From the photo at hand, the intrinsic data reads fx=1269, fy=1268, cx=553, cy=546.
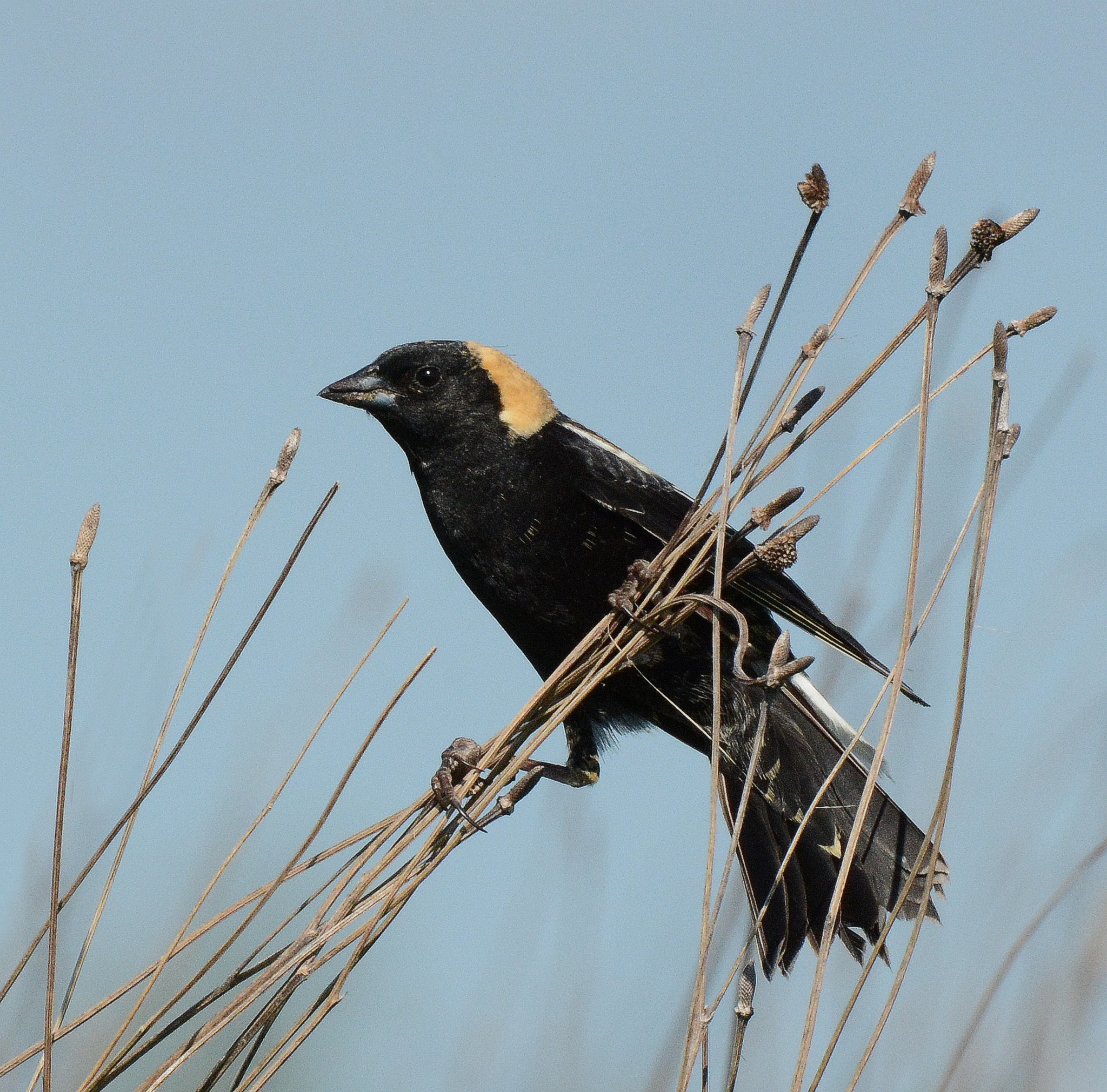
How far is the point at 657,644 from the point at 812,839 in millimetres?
639

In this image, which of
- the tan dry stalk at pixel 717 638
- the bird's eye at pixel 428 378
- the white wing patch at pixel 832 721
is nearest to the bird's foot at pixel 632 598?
the tan dry stalk at pixel 717 638

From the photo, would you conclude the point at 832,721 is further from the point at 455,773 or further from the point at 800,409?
the point at 800,409

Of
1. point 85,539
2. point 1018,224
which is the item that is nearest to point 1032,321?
point 1018,224

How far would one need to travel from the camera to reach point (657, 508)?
9.61ft

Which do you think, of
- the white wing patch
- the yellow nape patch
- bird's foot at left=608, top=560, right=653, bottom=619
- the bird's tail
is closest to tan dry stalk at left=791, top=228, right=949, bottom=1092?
bird's foot at left=608, top=560, right=653, bottom=619

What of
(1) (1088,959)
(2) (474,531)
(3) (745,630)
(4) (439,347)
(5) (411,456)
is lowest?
(1) (1088,959)

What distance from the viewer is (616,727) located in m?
3.14

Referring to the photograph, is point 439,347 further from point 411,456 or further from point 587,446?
point 587,446

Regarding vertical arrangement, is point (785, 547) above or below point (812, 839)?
above

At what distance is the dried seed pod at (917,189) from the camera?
1.44 metres

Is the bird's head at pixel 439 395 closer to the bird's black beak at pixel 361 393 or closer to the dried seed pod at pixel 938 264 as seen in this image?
the bird's black beak at pixel 361 393

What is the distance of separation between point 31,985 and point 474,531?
51.8 inches

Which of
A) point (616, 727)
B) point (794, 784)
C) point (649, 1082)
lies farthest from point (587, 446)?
point (649, 1082)

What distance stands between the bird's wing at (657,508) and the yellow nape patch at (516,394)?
67mm
